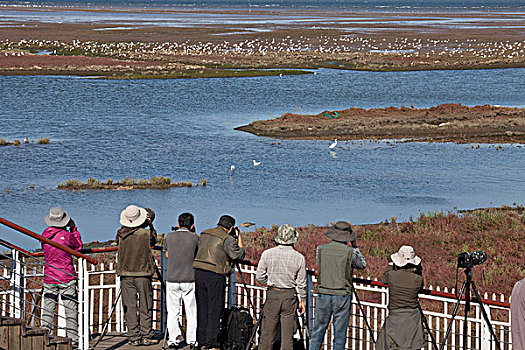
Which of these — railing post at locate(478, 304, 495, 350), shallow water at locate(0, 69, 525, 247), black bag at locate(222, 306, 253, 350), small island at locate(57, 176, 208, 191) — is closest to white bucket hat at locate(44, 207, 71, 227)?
black bag at locate(222, 306, 253, 350)

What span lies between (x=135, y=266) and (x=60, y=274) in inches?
39.0

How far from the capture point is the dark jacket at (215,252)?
11.1 m

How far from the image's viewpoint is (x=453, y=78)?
82.8 m

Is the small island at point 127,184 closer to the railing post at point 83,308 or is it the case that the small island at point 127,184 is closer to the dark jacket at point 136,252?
the dark jacket at point 136,252

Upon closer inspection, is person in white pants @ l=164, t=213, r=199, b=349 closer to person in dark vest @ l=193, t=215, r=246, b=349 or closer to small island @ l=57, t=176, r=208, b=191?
person in dark vest @ l=193, t=215, r=246, b=349

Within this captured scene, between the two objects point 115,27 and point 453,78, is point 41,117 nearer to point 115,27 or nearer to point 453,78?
point 453,78

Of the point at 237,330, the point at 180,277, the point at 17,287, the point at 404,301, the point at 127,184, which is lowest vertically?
the point at 237,330

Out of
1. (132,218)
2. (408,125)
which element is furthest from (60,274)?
(408,125)

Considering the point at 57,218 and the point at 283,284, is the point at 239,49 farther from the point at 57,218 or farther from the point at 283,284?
the point at 283,284

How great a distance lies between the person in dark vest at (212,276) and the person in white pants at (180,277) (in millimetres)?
227

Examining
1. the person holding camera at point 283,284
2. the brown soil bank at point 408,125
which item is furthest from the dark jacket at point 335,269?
the brown soil bank at point 408,125

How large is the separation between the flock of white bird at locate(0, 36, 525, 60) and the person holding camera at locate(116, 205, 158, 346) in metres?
91.0

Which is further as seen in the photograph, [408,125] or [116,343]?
[408,125]

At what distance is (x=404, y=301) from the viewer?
1016 cm
